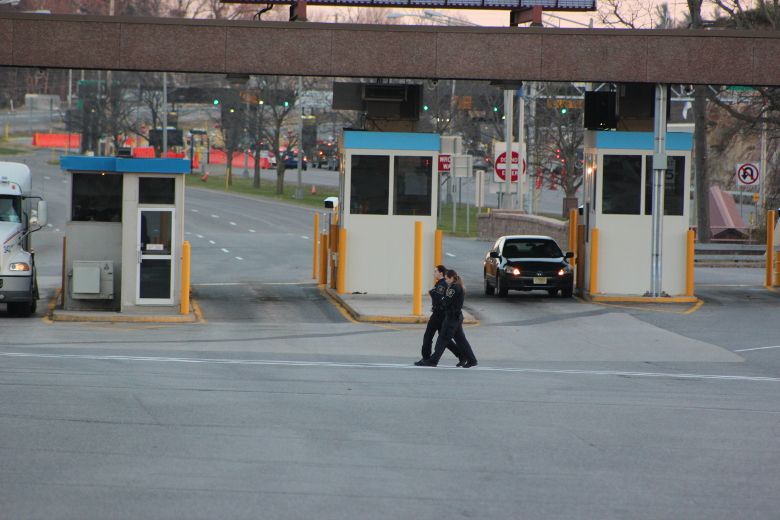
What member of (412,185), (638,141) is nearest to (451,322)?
(412,185)

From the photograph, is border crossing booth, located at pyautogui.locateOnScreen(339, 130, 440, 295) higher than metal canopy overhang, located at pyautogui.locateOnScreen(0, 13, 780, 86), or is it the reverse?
metal canopy overhang, located at pyautogui.locateOnScreen(0, 13, 780, 86)

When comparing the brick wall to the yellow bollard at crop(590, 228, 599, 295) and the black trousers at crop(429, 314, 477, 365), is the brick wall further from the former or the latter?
the black trousers at crop(429, 314, 477, 365)

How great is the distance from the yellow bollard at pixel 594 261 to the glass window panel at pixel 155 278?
9696mm

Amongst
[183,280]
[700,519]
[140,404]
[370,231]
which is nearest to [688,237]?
[370,231]

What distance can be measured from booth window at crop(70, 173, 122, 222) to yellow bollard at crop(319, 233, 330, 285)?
24.3ft

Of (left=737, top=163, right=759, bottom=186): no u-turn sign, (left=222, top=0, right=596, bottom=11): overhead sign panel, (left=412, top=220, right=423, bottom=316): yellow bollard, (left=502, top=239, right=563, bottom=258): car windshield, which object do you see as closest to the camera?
(left=412, top=220, right=423, bottom=316): yellow bollard

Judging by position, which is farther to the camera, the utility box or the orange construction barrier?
the orange construction barrier

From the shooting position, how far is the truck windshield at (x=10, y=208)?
24.4 m

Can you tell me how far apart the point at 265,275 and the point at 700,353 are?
17595 mm

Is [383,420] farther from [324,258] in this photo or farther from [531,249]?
[324,258]

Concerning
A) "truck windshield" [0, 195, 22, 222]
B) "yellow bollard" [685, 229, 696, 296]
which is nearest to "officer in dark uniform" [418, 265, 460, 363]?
"truck windshield" [0, 195, 22, 222]

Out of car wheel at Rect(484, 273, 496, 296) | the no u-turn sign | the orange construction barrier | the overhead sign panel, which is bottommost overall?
car wheel at Rect(484, 273, 496, 296)

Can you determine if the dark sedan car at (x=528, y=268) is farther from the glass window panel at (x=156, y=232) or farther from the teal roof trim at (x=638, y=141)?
the glass window panel at (x=156, y=232)

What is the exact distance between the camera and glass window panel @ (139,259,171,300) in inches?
945
